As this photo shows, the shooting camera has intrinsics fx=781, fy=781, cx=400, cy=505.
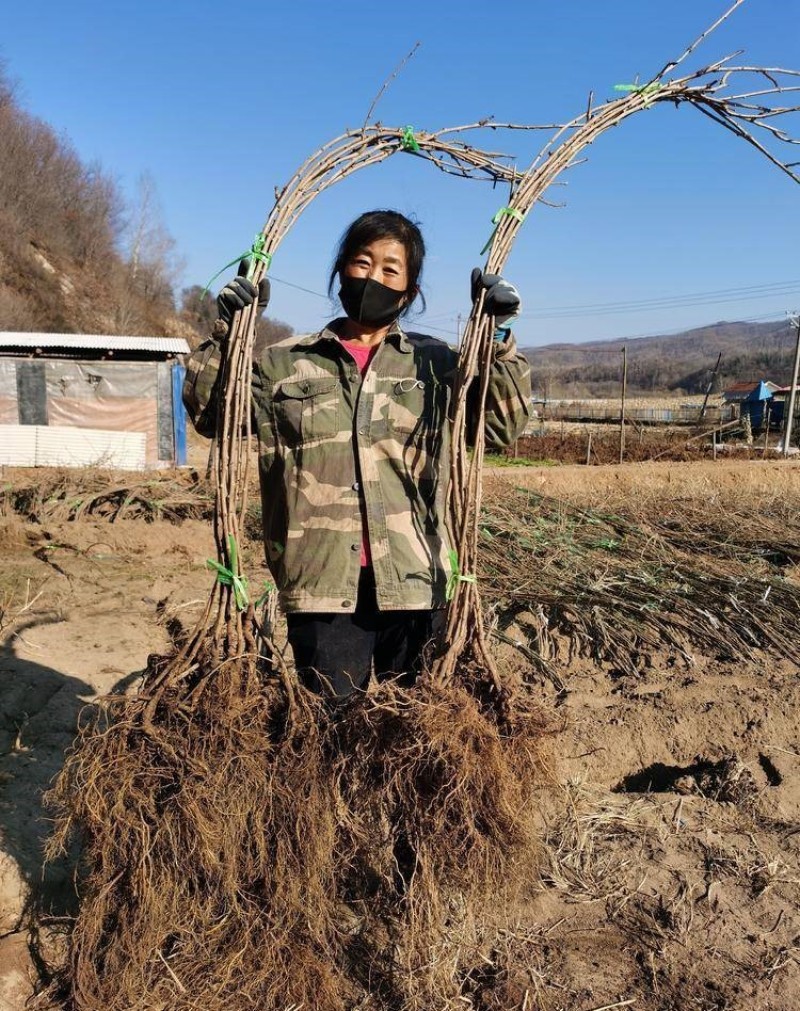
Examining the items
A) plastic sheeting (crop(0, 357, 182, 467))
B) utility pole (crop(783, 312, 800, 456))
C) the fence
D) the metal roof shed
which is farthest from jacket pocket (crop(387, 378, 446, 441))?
the fence

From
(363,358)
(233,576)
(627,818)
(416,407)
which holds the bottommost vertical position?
(627,818)

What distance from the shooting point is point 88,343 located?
1240 centimetres

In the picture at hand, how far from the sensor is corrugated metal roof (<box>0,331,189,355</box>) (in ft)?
40.2

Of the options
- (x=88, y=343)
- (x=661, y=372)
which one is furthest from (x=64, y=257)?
(x=661, y=372)

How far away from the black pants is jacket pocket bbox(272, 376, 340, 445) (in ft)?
1.12

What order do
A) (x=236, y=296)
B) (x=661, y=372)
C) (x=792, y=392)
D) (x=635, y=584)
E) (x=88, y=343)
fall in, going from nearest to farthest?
(x=236, y=296) < (x=635, y=584) < (x=88, y=343) < (x=792, y=392) < (x=661, y=372)

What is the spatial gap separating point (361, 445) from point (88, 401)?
12040 millimetres

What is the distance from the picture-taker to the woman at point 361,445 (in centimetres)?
178

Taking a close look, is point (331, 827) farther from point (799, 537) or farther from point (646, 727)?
point (799, 537)

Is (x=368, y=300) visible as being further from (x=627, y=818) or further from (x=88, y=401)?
(x=88, y=401)

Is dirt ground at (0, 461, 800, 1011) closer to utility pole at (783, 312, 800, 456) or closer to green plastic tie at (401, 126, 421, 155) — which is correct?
green plastic tie at (401, 126, 421, 155)

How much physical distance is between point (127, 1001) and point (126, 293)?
98.2 ft

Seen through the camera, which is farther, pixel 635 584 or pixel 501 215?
pixel 635 584

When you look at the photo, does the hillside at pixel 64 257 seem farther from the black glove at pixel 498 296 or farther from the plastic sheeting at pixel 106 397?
the black glove at pixel 498 296
